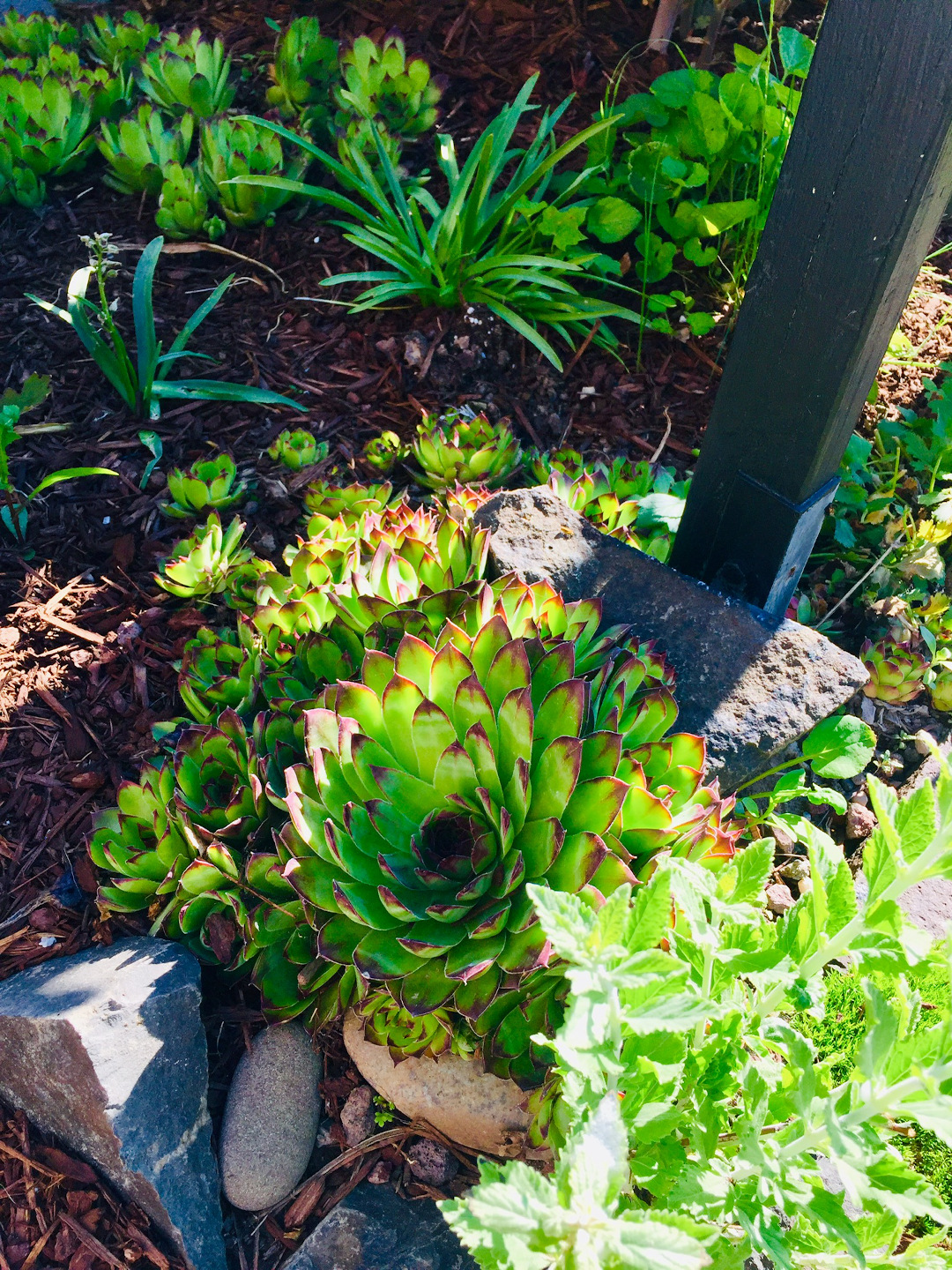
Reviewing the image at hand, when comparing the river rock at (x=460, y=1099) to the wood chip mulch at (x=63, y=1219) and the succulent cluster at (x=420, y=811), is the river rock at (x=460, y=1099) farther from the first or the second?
the wood chip mulch at (x=63, y=1219)

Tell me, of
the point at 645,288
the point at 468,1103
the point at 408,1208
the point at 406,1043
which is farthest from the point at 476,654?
the point at 645,288

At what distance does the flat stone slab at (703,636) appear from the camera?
6.16ft

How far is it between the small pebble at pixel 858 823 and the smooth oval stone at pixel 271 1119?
1.26 m

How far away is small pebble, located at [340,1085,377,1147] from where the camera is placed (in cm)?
170

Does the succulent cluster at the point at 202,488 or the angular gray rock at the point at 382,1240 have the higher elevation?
the succulent cluster at the point at 202,488

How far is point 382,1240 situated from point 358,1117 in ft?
0.70

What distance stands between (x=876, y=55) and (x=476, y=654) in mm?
1146

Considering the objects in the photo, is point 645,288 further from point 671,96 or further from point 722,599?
point 722,599

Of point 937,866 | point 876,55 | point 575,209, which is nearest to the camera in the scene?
point 937,866

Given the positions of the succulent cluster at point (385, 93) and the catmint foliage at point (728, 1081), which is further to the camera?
the succulent cluster at point (385, 93)

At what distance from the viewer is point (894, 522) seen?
2.51 meters

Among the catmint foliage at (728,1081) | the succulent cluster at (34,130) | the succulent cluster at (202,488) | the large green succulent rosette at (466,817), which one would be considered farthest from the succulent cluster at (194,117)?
the catmint foliage at (728,1081)

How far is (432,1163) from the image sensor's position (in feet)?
5.37

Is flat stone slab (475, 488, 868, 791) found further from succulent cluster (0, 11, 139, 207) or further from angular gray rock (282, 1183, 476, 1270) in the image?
succulent cluster (0, 11, 139, 207)
